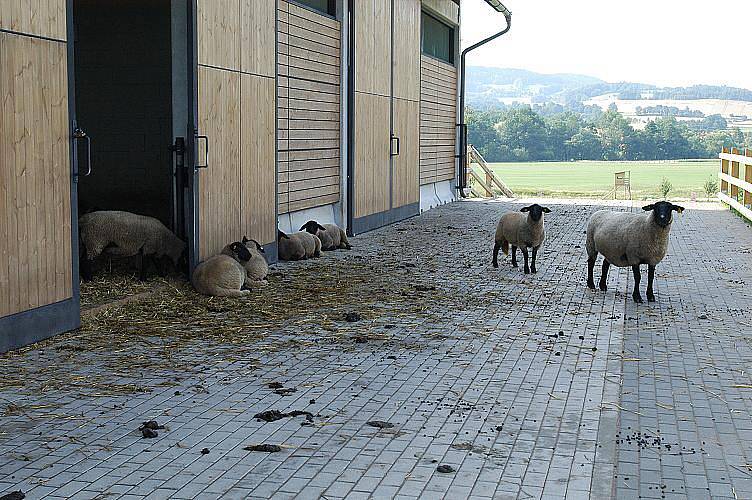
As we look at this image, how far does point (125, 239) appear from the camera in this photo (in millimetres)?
11852

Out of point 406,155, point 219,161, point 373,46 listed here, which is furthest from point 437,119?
point 219,161

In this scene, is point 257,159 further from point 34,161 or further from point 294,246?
point 34,161

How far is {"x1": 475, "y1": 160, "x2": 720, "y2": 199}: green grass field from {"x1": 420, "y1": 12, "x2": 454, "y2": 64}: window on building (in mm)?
12644

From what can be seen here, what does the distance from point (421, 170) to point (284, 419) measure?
18.9 m

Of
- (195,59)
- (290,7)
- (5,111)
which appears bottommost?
(5,111)

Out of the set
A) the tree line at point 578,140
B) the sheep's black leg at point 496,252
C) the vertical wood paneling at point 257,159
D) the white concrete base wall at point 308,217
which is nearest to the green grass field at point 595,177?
the tree line at point 578,140

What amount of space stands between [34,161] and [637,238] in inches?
254

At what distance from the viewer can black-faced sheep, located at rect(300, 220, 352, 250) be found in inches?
606

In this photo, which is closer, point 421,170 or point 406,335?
point 406,335

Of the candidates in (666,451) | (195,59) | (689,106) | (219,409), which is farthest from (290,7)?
(689,106)

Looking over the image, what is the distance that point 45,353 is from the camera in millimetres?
8234

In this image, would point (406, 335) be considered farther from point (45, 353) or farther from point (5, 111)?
point (5, 111)

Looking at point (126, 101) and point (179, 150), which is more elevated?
point (126, 101)

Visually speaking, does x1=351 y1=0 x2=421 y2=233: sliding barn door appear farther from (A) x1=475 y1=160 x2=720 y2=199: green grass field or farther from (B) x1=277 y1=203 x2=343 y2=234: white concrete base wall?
(A) x1=475 y1=160 x2=720 y2=199: green grass field
